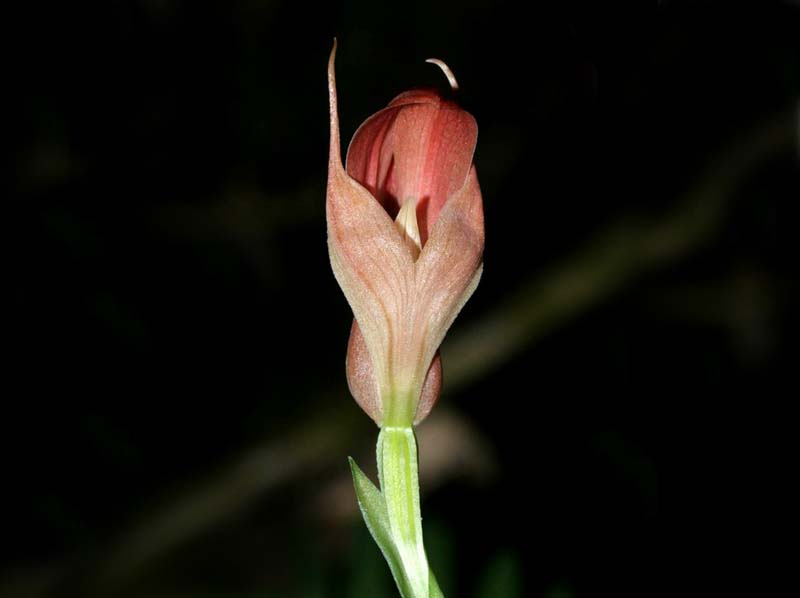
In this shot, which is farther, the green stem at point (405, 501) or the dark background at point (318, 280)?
the dark background at point (318, 280)

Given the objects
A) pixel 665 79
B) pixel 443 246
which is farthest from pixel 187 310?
pixel 443 246

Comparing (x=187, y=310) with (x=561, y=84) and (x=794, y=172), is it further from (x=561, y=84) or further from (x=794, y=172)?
(x=794, y=172)

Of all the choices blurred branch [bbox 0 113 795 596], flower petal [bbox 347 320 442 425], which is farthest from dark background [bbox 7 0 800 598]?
flower petal [bbox 347 320 442 425]

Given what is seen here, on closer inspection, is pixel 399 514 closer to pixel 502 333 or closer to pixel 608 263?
pixel 502 333

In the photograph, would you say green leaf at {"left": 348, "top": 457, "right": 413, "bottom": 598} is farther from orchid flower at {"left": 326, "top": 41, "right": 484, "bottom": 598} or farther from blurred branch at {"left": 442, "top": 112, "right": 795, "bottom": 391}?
blurred branch at {"left": 442, "top": 112, "right": 795, "bottom": 391}

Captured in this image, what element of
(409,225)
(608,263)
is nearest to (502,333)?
(608,263)

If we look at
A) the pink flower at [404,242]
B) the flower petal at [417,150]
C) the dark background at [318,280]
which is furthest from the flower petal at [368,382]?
the dark background at [318,280]

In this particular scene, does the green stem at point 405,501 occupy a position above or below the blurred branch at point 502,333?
below

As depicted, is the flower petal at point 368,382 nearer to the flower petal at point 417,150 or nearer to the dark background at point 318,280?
the flower petal at point 417,150
